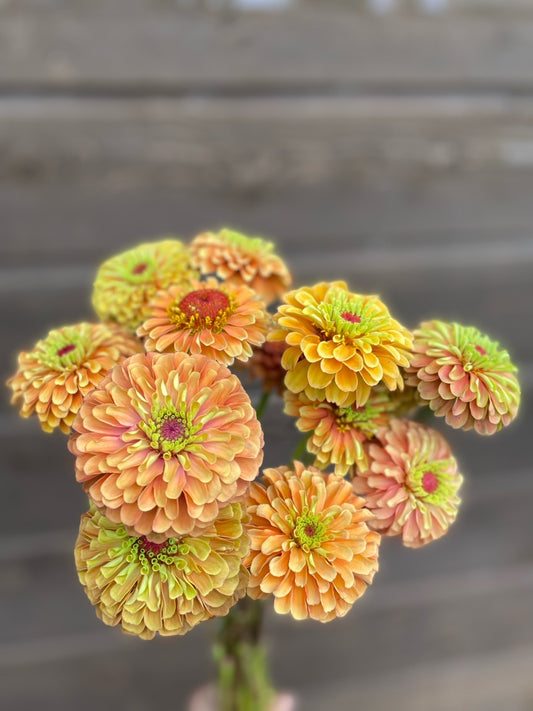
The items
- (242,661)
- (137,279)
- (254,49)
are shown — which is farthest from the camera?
(254,49)

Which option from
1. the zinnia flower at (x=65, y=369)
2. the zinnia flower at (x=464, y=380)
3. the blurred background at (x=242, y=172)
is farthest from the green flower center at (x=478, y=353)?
the blurred background at (x=242, y=172)

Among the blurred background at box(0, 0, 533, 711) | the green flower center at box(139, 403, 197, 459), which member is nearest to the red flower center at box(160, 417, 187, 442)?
the green flower center at box(139, 403, 197, 459)

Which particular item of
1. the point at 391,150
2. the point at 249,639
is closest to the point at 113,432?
the point at 249,639

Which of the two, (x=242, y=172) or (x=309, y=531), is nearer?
(x=309, y=531)

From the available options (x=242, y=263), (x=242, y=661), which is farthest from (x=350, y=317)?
(x=242, y=661)

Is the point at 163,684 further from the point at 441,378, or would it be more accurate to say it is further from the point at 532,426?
the point at 441,378

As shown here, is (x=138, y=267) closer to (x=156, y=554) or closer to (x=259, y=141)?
(x=156, y=554)

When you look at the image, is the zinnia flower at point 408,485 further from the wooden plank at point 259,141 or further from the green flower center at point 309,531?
the wooden plank at point 259,141
